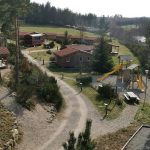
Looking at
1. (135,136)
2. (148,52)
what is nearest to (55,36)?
(148,52)

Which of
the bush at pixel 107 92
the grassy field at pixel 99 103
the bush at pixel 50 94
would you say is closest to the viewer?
the grassy field at pixel 99 103

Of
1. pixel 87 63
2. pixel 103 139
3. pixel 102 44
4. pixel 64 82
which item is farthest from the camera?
pixel 87 63

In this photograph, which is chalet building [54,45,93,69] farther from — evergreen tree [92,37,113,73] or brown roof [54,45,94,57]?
evergreen tree [92,37,113,73]

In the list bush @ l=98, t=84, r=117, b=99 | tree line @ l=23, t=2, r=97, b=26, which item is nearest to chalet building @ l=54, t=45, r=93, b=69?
bush @ l=98, t=84, r=117, b=99

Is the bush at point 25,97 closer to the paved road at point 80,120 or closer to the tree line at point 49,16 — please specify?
the paved road at point 80,120

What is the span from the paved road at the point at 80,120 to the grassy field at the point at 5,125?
2.37m

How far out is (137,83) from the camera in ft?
151

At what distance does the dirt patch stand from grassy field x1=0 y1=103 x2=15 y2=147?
20.7 ft

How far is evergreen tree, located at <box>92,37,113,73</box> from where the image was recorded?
2109 inches

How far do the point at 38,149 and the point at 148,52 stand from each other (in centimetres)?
5089

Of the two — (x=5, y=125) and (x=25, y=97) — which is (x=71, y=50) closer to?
(x=25, y=97)

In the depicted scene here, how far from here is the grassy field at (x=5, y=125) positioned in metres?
23.1

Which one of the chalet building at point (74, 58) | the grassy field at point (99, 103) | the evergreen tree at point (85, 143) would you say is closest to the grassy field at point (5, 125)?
the evergreen tree at point (85, 143)

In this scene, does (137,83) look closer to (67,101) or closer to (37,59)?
(67,101)
